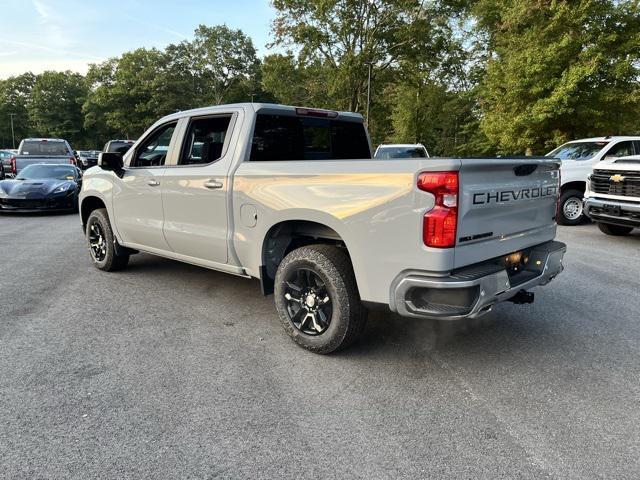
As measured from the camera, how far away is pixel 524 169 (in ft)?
11.4

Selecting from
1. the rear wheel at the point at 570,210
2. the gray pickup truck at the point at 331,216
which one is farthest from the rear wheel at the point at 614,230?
the gray pickup truck at the point at 331,216

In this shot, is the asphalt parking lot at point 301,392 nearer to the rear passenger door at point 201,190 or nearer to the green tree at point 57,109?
the rear passenger door at point 201,190

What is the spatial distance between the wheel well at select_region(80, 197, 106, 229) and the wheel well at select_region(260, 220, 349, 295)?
10.6ft

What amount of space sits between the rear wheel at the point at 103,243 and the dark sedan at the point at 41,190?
655cm

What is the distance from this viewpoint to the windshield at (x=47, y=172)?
40.1 feet

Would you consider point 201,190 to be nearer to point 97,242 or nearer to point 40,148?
point 97,242

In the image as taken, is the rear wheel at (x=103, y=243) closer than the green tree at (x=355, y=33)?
Yes

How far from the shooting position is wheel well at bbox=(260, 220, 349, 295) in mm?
3773

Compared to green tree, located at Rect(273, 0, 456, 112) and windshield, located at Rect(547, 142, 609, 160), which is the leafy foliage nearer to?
green tree, located at Rect(273, 0, 456, 112)

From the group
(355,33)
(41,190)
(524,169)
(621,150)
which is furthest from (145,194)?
(355,33)

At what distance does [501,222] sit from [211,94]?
63.6m

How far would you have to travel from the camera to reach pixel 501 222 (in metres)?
3.33

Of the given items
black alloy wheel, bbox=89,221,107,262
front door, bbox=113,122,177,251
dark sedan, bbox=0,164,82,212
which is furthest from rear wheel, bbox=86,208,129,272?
dark sedan, bbox=0,164,82,212

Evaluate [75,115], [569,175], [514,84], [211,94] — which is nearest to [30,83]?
[75,115]
